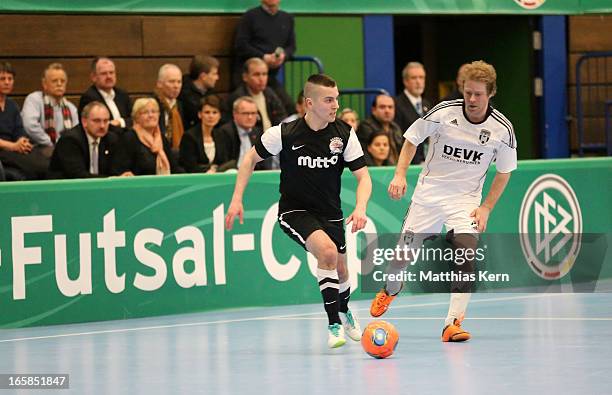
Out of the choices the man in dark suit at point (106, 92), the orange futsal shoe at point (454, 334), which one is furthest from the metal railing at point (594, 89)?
the orange futsal shoe at point (454, 334)

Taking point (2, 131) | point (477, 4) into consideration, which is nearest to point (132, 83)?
point (2, 131)

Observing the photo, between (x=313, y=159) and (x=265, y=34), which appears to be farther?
(x=265, y=34)

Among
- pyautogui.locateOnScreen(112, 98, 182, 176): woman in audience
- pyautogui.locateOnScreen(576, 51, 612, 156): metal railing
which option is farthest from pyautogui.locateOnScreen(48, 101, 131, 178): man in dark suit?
pyautogui.locateOnScreen(576, 51, 612, 156): metal railing

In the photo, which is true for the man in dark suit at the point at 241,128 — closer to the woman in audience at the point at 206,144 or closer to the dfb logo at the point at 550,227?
the woman in audience at the point at 206,144

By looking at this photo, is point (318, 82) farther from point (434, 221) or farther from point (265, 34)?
point (265, 34)

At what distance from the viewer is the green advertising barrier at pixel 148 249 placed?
12.2 meters

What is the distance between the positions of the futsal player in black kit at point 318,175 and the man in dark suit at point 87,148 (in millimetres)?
3231

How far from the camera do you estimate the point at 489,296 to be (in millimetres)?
14109

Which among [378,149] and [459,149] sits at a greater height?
[378,149]

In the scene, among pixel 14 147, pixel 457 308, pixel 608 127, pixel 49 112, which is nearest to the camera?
pixel 457 308

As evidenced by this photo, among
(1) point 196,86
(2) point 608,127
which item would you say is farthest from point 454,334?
(2) point 608,127

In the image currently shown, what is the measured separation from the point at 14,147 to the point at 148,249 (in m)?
1.90

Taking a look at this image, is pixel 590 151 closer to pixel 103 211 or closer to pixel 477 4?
pixel 477 4

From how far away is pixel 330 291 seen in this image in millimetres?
10164
